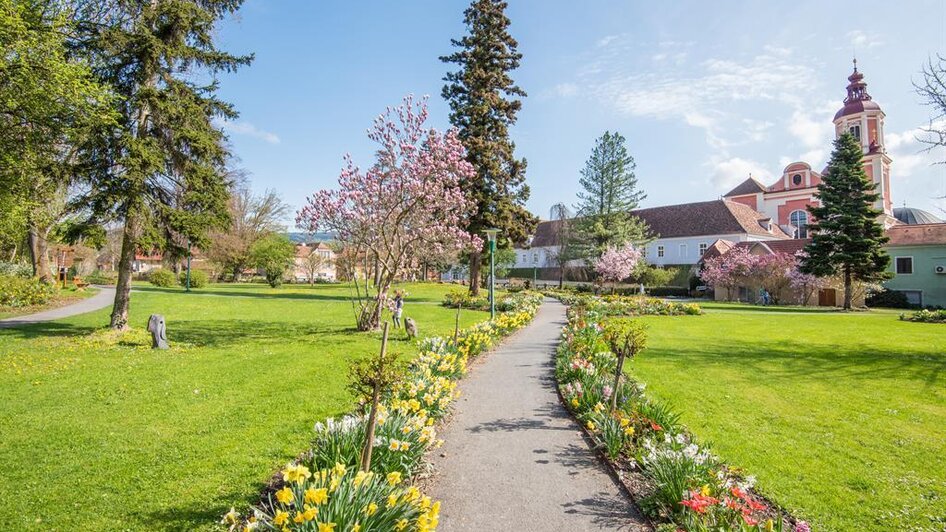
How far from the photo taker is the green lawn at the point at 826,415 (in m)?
4.36

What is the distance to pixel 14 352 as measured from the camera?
1043cm

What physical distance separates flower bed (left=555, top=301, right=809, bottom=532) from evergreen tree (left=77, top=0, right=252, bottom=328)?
11.3m

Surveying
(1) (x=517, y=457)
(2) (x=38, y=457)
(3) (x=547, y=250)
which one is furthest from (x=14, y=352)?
(3) (x=547, y=250)

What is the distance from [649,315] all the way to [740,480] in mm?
19362

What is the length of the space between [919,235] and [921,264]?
2420 millimetres

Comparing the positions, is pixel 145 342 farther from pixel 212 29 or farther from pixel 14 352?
pixel 212 29

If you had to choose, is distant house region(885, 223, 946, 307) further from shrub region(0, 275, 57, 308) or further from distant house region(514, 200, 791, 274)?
shrub region(0, 275, 57, 308)

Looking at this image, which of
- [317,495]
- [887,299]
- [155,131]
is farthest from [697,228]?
[317,495]

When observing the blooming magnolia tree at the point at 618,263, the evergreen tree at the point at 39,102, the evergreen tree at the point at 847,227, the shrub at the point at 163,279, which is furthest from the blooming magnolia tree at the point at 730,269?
the shrub at the point at 163,279

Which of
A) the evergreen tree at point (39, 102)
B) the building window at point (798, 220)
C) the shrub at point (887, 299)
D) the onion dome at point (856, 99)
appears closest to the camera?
the evergreen tree at point (39, 102)

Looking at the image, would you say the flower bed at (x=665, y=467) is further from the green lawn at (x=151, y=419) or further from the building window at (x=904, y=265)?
the building window at (x=904, y=265)

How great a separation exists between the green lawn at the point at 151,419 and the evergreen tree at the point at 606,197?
33.8m

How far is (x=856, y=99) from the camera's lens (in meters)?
46.8

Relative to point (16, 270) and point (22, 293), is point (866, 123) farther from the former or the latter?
point (16, 270)
